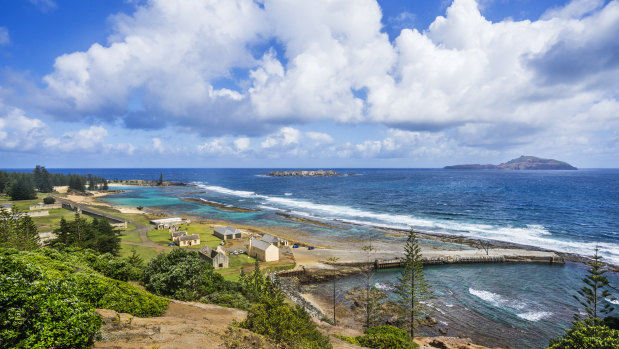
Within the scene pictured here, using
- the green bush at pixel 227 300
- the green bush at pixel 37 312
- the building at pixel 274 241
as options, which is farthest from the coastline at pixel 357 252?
the green bush at pixel 37 312

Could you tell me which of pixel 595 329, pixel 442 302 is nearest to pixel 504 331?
pixel 442 302

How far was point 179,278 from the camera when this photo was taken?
26547mm

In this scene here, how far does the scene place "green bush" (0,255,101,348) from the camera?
9.69 m

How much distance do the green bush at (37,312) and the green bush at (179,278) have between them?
15131mm

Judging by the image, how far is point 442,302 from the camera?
36.1 meters

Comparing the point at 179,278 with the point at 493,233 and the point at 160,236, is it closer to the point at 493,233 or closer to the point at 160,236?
the point at 160,236

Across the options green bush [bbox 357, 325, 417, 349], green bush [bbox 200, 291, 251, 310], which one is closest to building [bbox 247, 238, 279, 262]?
green bush [bbox 200, 291, 251, 310]

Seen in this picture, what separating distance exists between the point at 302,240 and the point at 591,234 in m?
66.1

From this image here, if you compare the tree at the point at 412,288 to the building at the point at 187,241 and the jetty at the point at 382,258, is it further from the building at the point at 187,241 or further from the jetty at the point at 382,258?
the building at the point at 187,241

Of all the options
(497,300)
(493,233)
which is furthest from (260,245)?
(493,233)

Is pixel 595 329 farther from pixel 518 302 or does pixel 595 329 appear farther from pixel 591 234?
pixel 591 234

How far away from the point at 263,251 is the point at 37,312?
A: 3689 cm

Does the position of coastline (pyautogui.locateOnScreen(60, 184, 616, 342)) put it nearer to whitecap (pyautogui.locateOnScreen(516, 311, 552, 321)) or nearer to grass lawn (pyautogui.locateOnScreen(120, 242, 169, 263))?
whitecap (pyautogui.locateOnScreen(516, 311, 552, 321))

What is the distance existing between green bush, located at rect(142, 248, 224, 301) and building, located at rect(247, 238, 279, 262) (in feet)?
53.0
